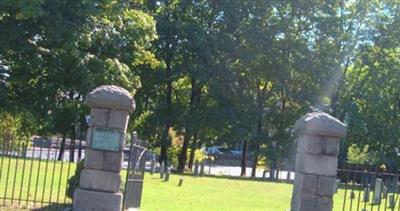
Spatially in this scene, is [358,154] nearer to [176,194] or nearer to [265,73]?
[265,73]

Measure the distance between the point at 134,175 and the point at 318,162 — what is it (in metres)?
3.94

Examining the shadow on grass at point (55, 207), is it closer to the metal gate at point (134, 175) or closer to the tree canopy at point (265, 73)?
the metal gate at point (134, 175)

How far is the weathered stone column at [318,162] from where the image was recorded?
Answer: 10898 mm

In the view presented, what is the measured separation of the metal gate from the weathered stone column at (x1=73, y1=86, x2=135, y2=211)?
3.36ft

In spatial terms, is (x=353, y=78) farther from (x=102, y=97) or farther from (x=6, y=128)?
(x=102, y=97)

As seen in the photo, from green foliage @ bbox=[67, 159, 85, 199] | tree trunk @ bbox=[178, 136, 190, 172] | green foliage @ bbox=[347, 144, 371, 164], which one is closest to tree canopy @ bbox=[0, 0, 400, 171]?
tree trunk @ bbox=[178, 136, 190, 172]

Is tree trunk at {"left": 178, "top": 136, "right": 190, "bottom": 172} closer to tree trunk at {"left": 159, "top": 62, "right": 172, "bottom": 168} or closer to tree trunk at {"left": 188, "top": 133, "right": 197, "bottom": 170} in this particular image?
tree trunk at {"left": 188, "top": 133, "right": 197, "bottom": 170}

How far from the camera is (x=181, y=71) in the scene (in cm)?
3934

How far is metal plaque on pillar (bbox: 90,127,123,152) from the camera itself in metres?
11.1

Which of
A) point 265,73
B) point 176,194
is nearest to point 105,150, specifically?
point 176,194

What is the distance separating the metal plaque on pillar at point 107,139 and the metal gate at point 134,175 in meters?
1.07

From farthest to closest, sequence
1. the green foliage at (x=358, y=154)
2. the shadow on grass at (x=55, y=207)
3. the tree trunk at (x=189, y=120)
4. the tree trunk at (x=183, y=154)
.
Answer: the green foliage at (x=358, y=154) → the tree trunk at (x=183, y=154) → the tree trunk at (x=189, y=120) → the shadow on grass at (x=55, y=207)

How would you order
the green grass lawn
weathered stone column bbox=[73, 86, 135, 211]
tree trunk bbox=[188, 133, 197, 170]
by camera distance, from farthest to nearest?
1. tree trunk bbox=[188, 133, 197, 170]
2. the green grass lawn
3. weathered stone column bbox=[73, 86, 135, 211]

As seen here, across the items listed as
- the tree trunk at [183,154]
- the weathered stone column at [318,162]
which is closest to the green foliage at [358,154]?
the tree trunk at [183,154]
